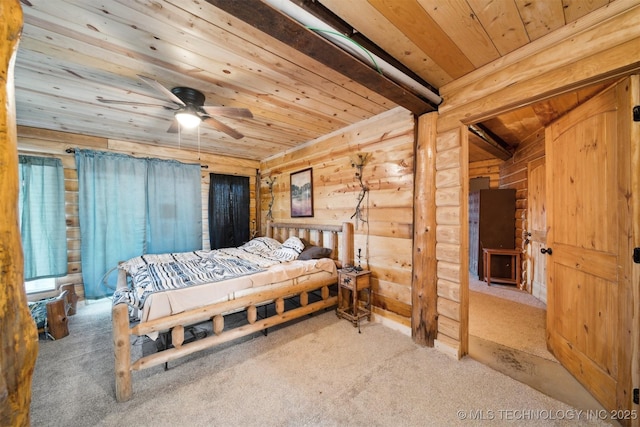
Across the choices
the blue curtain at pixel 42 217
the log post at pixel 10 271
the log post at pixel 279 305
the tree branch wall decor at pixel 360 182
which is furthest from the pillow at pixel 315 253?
the blue curtain at pixel 42 217

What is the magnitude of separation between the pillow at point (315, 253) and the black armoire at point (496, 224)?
334 centimetres

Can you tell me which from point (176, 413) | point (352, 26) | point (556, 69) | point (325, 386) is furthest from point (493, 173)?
point (176, 413)

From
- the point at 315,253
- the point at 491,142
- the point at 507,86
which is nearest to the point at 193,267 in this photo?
the point at 315,253

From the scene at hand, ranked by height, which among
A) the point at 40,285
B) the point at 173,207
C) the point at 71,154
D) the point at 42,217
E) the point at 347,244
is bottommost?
the point at 40,285

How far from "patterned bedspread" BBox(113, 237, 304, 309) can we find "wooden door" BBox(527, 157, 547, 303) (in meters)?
3.72

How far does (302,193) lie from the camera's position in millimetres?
3975

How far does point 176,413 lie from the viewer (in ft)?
5.15

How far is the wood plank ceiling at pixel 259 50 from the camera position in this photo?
1340mm

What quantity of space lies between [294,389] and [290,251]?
1.69 metres

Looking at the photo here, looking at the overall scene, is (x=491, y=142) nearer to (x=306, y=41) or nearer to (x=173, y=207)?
(x=306, y=41)

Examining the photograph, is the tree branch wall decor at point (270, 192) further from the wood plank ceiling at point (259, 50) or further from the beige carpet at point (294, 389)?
the beige carpet at point (294, 389)

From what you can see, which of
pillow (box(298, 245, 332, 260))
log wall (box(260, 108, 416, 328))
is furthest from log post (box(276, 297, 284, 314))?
log wall (box(260, 108, 416, 328))

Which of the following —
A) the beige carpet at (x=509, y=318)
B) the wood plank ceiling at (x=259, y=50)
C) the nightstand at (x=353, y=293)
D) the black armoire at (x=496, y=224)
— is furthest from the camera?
the black armoire at (x=496, y=224)

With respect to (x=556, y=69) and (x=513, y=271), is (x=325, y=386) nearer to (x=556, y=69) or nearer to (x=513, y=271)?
(x=556, y=69)
